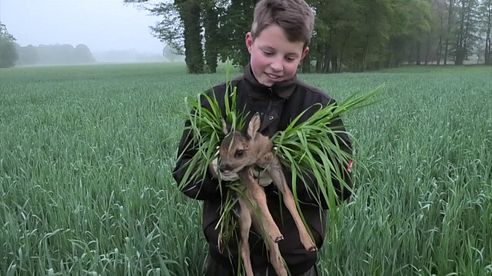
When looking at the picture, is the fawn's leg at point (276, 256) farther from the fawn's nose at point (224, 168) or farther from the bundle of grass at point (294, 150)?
the fawn's nose at point (224, 168)

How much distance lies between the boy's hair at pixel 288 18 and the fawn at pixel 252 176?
0.97ft

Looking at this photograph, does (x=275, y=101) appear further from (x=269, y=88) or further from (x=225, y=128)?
(x=225, y=128)

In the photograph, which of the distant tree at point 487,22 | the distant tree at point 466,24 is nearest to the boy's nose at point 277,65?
the distant tree at point 466,24

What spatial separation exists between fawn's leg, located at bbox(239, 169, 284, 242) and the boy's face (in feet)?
1.14

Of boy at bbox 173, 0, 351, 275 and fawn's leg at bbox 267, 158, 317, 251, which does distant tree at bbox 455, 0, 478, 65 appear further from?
fawn's leg at bbox 267, 158, 317, 251

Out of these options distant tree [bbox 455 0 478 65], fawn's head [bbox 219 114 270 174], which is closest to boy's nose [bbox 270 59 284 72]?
fawn's head [bbox 219 114 270 174]

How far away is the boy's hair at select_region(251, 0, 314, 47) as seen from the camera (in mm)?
1309

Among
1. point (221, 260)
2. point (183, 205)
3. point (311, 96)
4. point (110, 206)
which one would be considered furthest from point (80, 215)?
point (311, 96)

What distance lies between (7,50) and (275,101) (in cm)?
10470

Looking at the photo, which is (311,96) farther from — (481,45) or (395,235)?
(481,45)

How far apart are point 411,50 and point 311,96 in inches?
2344

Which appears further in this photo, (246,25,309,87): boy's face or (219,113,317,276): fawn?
(246,25,309,87): boy's face

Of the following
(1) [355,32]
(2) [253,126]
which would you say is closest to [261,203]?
(2) [253,126]

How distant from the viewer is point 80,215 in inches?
92.6
